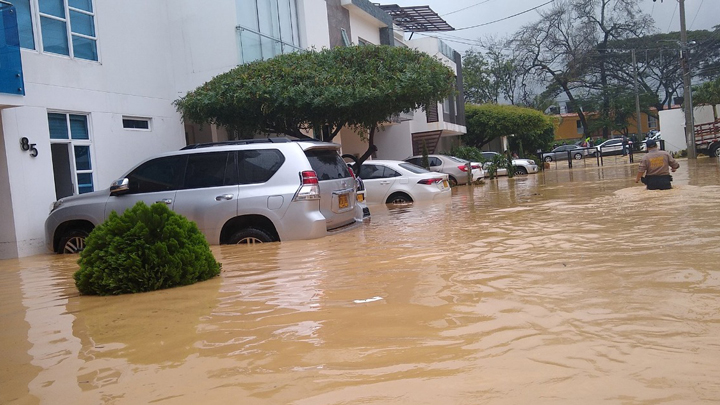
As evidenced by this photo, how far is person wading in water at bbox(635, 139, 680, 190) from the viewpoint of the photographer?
46.6ft

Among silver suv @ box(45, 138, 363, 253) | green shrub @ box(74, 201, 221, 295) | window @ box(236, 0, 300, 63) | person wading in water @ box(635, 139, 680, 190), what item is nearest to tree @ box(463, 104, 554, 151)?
window @ box(236, 0, 300, 63)

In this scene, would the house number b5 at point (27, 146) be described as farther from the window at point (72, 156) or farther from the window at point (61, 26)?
the window at point (61, 26)

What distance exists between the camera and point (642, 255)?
715 cm

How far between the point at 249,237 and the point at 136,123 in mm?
7814

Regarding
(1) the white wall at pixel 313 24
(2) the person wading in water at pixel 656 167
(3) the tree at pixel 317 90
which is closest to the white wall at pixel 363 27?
(1) the white wall at pixel 313 24

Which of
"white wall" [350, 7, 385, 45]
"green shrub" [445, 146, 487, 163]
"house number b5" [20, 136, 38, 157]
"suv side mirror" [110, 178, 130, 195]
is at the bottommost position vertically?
"suv side mirror" [110, 178, 130, 195]

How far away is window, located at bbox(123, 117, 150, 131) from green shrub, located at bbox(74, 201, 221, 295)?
9688mm

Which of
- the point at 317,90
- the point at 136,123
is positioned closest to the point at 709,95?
the point at 317,90

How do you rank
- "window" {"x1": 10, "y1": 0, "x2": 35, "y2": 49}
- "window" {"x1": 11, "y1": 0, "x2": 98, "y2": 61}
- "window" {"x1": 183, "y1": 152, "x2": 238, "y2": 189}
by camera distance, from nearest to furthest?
"window" {"x1": 183, "y1": 152, "x2": 238, "y2": 189}
"window" {"x1": 10, "y1": 0, "x2": 35, "y2": 49}
"window" {"x1": 11, "y1": 0, "x2": 98, "y2": 61}

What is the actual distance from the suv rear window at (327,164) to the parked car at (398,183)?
7.05 m

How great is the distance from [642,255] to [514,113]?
39861 millimetres

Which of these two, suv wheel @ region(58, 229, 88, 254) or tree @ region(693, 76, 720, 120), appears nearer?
suv wheel @ region(58, 229, 88, 254)

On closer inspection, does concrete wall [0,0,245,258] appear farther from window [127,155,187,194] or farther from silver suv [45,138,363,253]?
window [127,155,187,194]

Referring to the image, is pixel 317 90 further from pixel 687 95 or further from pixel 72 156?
pixel 687 95
